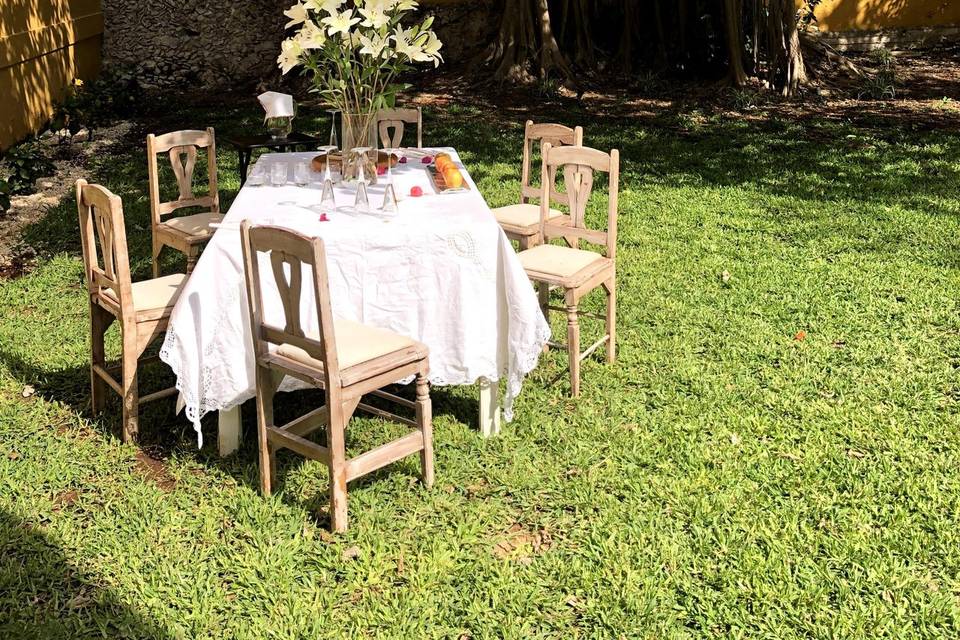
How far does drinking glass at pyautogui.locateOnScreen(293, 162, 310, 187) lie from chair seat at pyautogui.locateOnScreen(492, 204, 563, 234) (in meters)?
1.07

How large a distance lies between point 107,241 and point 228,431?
0.91m

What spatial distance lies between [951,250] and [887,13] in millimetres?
10060

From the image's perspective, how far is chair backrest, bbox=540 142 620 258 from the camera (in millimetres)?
4449

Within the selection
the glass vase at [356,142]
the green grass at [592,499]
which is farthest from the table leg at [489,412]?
the glass vase at [356,142]

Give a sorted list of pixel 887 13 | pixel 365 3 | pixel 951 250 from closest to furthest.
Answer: pixel 365 3, pixel 951 250, pixel 887 13

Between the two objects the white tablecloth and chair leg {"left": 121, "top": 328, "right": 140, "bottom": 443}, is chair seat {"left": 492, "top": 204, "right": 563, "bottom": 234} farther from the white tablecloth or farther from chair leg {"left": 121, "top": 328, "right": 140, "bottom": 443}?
chair leg {"left": 121, "top": 328, "right": 140, "bottom": 443}

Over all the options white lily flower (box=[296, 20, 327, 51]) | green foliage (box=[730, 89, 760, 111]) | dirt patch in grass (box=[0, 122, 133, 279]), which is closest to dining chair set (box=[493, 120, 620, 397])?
white lily flower (box=[296, 20, 327, 51])

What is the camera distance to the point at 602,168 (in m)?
4.49

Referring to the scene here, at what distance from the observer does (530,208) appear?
18.9 ft

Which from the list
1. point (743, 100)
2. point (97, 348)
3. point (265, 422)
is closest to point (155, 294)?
point (97, 348)

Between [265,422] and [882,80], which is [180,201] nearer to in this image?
[265,422]

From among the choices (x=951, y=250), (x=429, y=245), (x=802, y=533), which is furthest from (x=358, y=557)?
(x=951, y=250)

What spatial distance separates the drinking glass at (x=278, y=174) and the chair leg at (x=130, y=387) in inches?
45.2

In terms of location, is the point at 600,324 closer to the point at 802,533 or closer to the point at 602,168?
the point at 602,168
